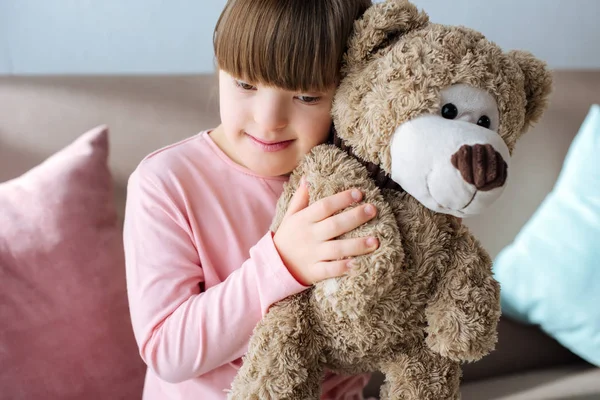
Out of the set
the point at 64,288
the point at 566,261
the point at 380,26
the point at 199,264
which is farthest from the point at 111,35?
the point at 566,261

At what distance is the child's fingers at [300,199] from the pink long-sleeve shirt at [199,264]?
0.05 m

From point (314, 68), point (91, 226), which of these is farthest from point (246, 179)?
point (91, 226)

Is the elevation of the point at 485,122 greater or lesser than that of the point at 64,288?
greater

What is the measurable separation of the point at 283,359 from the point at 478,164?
0.86ft

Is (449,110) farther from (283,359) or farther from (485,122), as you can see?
(283,359)

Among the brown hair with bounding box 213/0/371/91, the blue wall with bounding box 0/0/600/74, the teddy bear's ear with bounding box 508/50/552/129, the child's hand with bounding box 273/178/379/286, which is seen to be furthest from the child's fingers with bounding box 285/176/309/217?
the blue wall with bounding box 0/0/600/74

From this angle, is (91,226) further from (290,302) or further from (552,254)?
(552,254)

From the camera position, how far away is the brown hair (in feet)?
1.97

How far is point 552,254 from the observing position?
111 centimetres

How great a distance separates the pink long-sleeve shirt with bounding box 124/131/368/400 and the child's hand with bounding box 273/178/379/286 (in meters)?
0.02

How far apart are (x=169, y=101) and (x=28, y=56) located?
1.00 ft

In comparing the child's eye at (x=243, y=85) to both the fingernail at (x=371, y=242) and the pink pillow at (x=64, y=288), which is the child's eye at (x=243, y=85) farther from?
the pink pillow at (x=64, y=288)

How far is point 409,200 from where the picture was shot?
60cm

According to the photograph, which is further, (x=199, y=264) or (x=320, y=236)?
(x=199, y=264)
